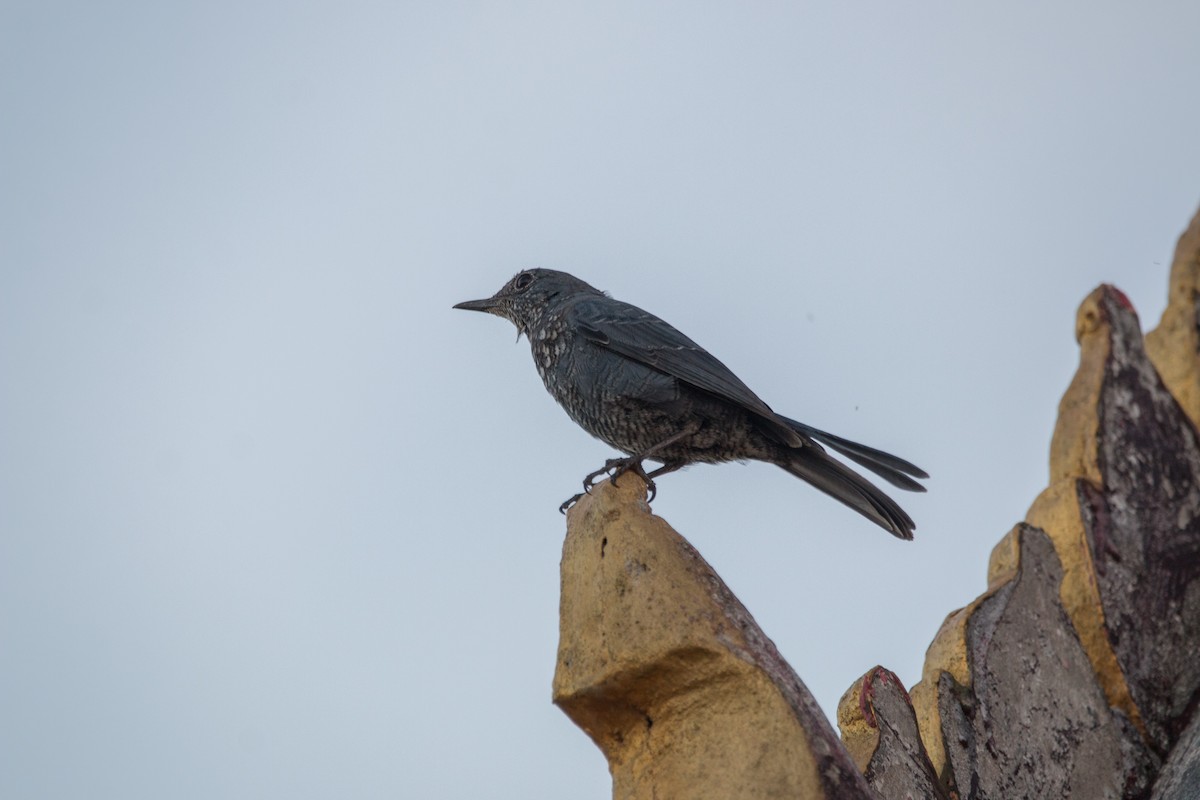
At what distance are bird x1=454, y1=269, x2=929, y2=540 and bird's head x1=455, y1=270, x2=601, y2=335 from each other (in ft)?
1.76

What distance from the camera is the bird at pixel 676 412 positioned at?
6141mm

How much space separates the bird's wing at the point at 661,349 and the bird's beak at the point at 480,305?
0.99 meters

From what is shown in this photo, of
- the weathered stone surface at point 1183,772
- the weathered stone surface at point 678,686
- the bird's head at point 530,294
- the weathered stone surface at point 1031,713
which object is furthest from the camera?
the bird's head at point 530,294

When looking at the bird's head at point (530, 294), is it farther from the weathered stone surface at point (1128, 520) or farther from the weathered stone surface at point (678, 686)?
the weathered stone surface at point (678, 686)

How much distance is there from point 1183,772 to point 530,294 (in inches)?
163

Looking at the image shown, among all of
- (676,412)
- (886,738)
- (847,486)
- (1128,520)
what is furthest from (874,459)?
Answer: (886,738)

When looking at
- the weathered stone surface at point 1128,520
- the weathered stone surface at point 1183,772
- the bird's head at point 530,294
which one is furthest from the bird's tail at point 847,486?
the weathered stone surface at point 1183,772

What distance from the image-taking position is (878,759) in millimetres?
4172

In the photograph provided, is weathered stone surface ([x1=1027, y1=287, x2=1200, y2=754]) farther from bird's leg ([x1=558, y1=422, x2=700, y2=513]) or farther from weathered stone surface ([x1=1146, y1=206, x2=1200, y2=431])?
bird's leg ([x1=558, y1=422, x2=700, y2=513])

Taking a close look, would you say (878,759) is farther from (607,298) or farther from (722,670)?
(607,298)

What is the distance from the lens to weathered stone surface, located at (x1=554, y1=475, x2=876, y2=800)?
3.66m

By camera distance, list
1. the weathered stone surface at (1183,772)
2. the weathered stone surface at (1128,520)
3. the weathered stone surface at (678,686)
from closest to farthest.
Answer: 1. the weathered stone surface at (678,686)
2. the weathered stone surface at (1183,772)
3. the weathered stone surface at (1128,520)

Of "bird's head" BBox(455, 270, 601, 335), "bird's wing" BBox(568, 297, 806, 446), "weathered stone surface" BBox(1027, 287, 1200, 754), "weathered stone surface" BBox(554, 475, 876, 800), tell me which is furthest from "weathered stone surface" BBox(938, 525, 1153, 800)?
"bird's head" BBox(455, 270, 601, 335)

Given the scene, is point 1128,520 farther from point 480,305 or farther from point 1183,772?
point 480,305
